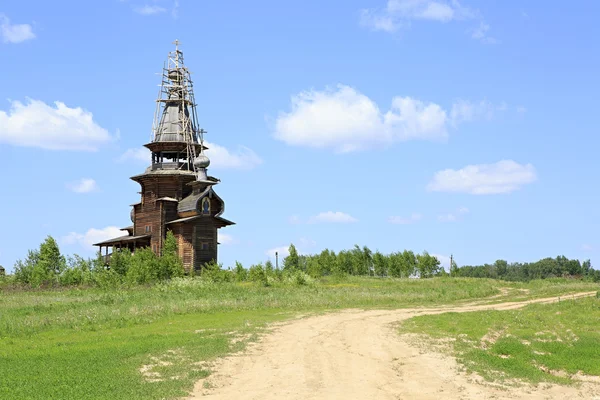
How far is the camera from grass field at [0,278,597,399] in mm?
17016

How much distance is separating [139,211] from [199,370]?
57.0 m

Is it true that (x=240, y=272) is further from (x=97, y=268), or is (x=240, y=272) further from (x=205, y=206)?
(x=97, y=268)

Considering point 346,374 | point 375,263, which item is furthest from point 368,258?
point 346,374

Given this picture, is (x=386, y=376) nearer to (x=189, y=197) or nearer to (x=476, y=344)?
(x=476, y=344)

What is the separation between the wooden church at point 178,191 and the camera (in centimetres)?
6750

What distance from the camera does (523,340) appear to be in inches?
939

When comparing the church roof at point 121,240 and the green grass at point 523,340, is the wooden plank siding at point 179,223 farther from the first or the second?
the green grass at point 523,340

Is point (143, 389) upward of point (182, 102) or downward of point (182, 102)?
downward

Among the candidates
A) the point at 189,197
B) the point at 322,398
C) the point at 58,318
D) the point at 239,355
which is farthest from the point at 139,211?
the point at 322,398

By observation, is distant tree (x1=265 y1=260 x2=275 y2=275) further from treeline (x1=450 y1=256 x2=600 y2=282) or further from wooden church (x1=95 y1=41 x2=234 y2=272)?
treeline (x1=450 y1=256 x2=600 y2=282)

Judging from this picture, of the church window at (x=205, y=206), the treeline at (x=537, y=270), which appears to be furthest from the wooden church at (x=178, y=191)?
the treeline at (x=537, y=270)

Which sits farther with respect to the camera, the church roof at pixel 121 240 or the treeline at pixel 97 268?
the church roof at pixel 121 240

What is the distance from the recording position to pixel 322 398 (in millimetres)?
15555

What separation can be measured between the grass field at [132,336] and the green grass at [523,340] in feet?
25.4
